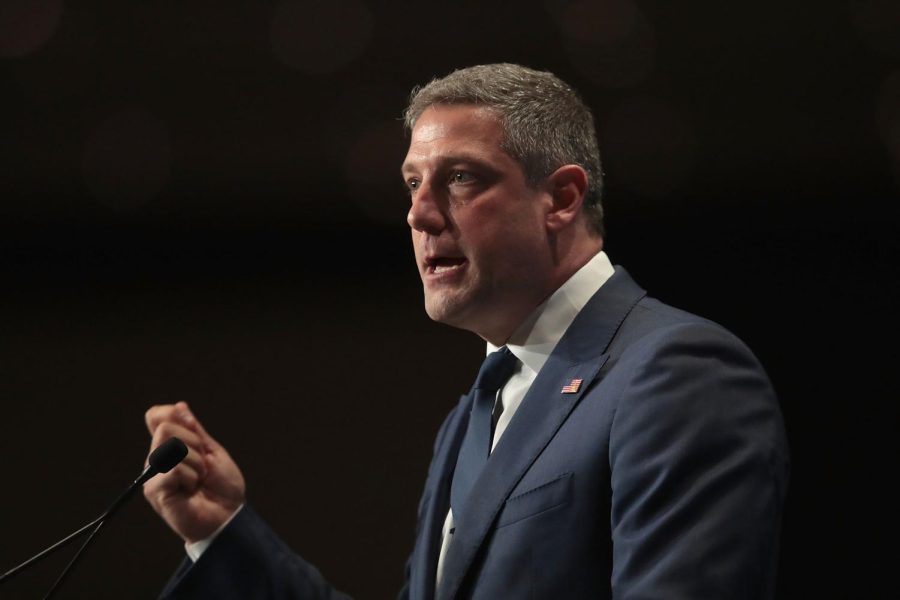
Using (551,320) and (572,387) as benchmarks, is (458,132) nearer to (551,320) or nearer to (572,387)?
(551,320)

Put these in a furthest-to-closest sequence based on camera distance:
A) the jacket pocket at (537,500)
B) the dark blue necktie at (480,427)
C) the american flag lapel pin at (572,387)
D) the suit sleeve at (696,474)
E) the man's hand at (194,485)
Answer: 1. the man's hand at (194,485)
2. the dark blue necktie at (480,427)
3. the american flag lapel pin at (572,387)
4. the jacket pocket at (537,500)
5. the suit sleeve at (696,474)

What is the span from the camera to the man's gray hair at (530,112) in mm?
1666

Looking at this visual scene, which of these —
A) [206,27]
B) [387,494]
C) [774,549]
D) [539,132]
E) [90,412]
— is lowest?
[387,494]

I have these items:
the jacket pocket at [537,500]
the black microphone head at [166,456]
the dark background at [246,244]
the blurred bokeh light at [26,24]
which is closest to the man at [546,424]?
the jacket pocket at [537,500]

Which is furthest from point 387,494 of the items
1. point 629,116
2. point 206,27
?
point 206,27

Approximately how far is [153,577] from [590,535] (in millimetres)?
1872

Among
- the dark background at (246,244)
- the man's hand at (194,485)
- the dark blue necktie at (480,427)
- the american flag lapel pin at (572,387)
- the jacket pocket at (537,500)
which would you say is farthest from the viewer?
the dark background at (246,244)

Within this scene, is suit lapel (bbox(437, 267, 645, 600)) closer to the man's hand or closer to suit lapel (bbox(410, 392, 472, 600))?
suit lapel (bbox(410, 392, 472, 600))

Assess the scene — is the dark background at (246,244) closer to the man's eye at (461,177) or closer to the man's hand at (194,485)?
the man's hand at (194,485)

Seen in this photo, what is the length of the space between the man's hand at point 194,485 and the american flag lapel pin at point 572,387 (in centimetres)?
72

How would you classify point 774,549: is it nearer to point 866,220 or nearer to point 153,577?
point 866,220

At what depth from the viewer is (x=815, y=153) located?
255cm

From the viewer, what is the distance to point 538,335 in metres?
1.64

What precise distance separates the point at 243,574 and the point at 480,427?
1.82ft
